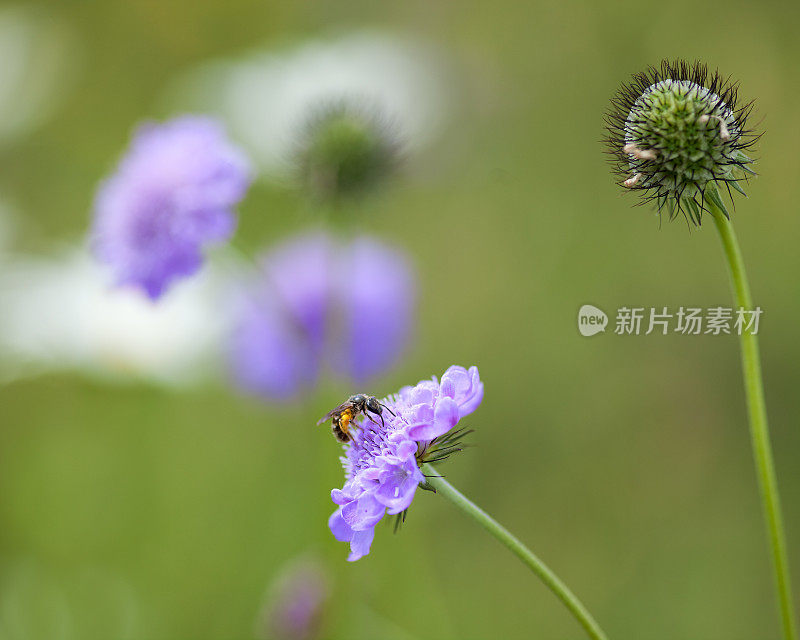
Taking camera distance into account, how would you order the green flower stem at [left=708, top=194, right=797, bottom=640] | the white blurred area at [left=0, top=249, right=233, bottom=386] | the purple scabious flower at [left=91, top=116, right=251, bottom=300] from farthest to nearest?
the white blurred area at [left=0, top=249, right=233, bottom=386], the purple scabious flower at [left=91, top=116, right=251, bottom=300], the green flower stem at [left=708, top=194, right=797, bottom=640]

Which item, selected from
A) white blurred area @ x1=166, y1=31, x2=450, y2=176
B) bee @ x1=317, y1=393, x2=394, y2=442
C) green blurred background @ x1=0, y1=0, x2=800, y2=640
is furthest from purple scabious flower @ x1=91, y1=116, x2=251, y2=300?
bee @ x1=317, y1=393, x2=394, y2=442

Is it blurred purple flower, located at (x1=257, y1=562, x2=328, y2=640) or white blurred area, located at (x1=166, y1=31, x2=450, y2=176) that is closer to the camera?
blurred purple flower, located at (x1=257, y1=562, x2=328, y2=640)

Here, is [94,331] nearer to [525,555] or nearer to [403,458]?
[403,458]

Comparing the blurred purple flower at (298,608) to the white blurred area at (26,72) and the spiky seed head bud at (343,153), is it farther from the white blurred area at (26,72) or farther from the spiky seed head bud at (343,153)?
the white blurred area at (26,72)

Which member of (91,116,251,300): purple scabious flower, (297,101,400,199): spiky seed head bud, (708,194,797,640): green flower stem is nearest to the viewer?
(708,194,797,640): green flower stem

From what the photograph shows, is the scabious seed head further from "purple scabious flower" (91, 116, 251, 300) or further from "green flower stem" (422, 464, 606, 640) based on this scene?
"purple scabious flower" (91, 116, 251, 300)

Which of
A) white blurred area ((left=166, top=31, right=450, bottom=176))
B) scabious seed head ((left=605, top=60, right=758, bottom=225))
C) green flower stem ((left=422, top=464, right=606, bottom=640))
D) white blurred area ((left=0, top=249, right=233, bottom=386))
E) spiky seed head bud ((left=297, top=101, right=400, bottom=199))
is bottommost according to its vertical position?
green flower stem ((left=422, top=464, right=606, bottom=640))
